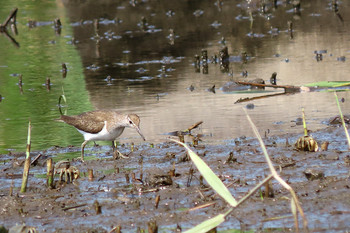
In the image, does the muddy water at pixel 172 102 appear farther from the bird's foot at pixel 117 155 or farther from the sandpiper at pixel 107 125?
the sandpiper at pixel 107 125

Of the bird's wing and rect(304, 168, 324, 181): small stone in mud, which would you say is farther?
the bird's wing

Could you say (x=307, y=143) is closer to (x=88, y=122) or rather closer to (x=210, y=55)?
(x=88, y=122)

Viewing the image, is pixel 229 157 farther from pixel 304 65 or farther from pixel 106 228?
pixel 304 65

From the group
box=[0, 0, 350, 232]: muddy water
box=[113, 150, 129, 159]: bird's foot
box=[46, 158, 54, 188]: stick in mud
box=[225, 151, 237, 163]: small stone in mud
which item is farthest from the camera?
box=[113, 150, 129, 159]: bird's foot

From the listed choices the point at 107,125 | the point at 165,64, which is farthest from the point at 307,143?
the point at 165,64

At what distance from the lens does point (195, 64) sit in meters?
14.4

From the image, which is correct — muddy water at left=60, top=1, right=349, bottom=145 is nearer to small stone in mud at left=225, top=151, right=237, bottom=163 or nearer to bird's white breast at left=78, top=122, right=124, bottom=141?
bird's white breast at left=78, top=122, right=124, bottom=141

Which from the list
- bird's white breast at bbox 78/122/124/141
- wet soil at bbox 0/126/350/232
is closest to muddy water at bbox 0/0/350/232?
wet soil at bbox 0/126/350/232

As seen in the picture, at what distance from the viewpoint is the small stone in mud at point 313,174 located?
643 centimetres

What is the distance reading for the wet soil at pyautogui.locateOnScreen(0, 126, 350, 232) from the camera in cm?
559

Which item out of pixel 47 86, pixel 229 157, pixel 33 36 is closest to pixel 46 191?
pixel 229 157

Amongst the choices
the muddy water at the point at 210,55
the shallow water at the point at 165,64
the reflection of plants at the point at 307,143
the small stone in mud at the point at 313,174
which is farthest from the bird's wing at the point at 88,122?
the small stone in mud at the point at 313,174

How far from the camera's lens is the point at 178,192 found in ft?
20.8

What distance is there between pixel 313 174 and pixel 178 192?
1.17m
